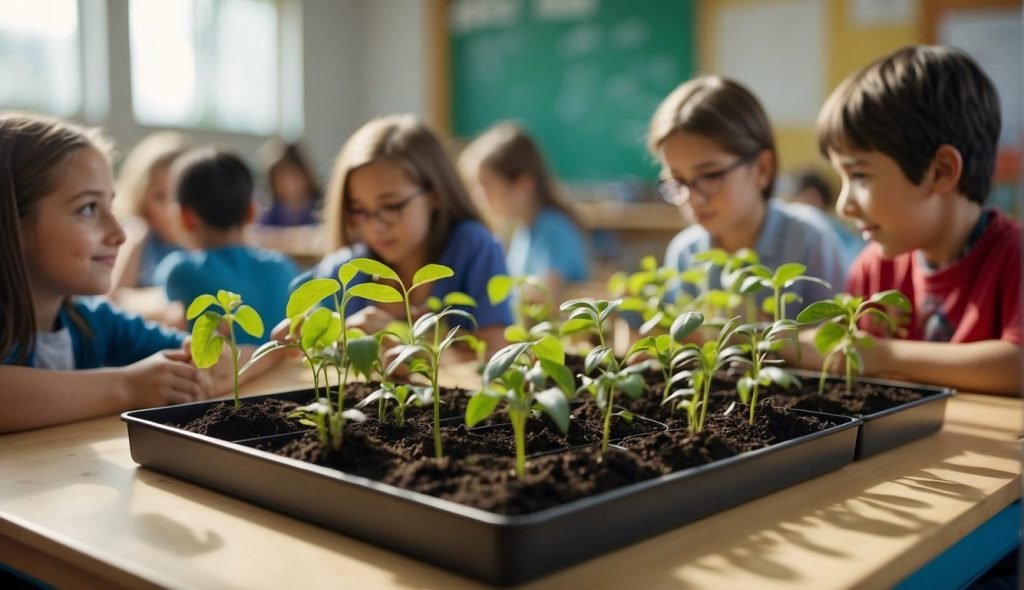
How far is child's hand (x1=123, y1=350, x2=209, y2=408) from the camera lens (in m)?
1.25

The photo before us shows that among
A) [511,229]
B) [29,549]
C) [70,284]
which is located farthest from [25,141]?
[511,229]

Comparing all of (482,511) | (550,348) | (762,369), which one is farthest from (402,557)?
(762,369)

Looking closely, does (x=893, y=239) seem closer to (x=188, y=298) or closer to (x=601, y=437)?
(x=601, y=437)

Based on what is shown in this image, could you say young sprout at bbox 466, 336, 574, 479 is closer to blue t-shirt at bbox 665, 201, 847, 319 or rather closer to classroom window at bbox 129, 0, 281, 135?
blue t-shirt at bbox 665, 201, 847, 319

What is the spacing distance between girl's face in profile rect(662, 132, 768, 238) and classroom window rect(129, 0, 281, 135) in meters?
5.55

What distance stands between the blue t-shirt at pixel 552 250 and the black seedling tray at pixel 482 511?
2625mm

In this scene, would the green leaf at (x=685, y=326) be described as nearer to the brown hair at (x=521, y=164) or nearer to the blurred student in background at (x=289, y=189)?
the brown hair at (x=521, y=164)

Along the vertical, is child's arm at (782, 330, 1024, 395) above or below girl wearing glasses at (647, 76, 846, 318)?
below

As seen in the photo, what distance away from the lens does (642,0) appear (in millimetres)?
6559

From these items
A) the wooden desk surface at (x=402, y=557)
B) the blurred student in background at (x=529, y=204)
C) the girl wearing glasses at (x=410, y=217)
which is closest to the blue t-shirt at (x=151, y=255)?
the blurred student in background at (x=529, y=204)

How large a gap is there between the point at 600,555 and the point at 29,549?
0.49 m

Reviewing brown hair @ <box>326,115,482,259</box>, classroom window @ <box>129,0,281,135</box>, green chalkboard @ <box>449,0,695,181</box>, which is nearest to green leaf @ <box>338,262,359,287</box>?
→ brown hair @ <box>326,115,482,259</box>

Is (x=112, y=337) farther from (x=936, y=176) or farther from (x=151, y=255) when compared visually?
(x=151, y=255)

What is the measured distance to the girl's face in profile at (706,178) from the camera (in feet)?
6.30
